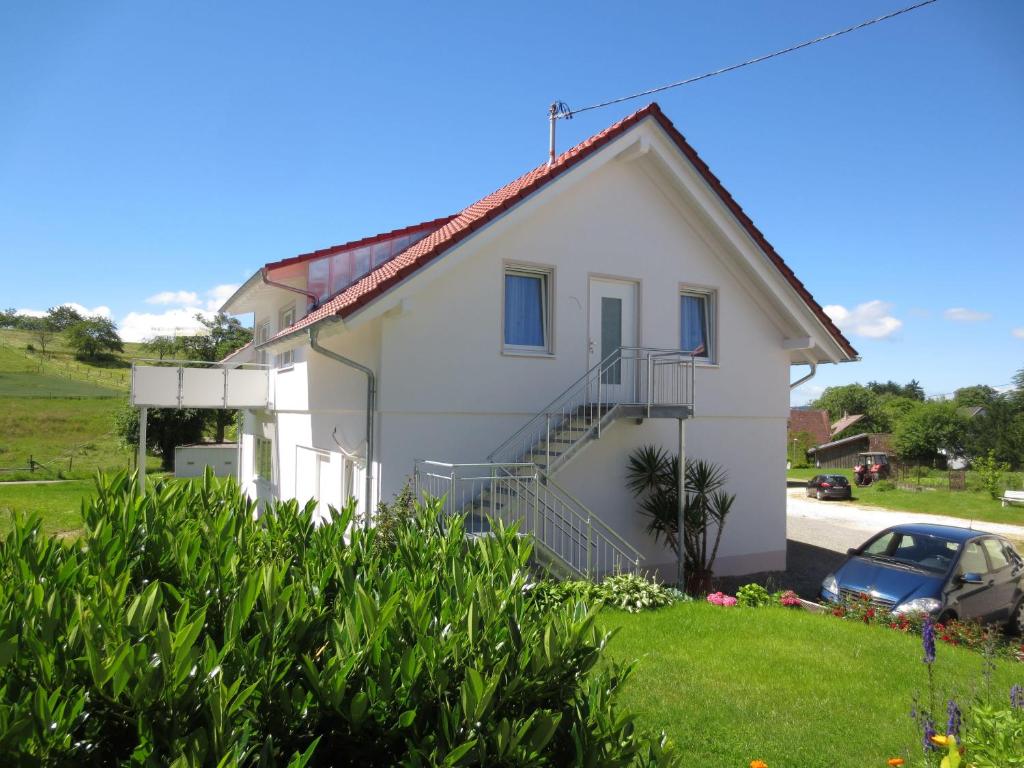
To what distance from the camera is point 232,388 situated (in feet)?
51.0

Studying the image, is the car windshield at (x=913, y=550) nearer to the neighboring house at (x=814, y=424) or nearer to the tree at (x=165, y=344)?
the tree at (x=165, y=344)

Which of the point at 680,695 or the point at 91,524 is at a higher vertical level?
the point at 91,524

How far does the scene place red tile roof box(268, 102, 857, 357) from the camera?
946 cm

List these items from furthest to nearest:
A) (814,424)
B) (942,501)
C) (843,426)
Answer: (843,426)
(814,424)
(942,501)

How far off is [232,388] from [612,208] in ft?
30.2

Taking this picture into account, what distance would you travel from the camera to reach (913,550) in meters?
10.3

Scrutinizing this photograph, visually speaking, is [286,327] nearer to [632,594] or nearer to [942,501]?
[632,594]

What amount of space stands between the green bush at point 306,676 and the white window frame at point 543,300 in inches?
327

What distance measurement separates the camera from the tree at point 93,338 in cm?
5766

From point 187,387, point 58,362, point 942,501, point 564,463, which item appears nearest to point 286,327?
point 187,387

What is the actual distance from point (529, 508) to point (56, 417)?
124 ft

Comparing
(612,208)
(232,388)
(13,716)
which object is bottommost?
(13,716)

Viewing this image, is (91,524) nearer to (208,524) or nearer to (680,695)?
(208,524)

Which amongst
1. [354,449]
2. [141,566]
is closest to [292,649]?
[141,566]
